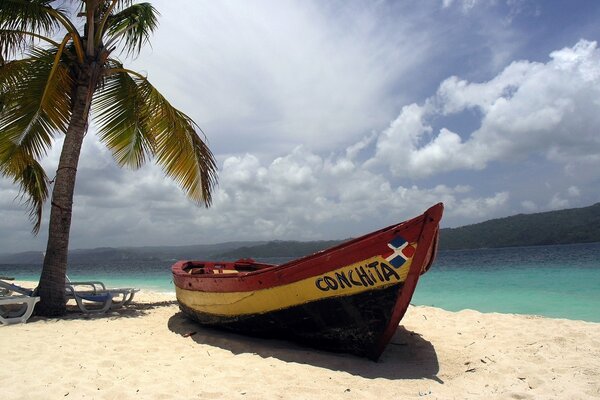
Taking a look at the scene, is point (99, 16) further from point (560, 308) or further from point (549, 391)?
point (560, 308)

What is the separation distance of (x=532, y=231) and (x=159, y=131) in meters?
78.7

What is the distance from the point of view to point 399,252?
412 centimetres

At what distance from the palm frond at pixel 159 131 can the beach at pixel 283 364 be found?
3.31 metres

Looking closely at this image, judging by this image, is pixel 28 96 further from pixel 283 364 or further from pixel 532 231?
pixel 532 231

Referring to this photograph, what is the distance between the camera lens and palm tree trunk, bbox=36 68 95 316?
23.3ft

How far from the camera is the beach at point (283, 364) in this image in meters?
3.56

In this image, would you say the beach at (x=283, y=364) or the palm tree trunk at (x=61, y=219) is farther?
the palm tree trunk at (x=61, y=219)

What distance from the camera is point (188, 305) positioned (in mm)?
6387

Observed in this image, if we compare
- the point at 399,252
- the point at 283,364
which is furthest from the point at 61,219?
the point at 399,252

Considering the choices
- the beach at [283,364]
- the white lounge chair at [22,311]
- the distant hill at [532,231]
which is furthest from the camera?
the distant hill at [532,231]

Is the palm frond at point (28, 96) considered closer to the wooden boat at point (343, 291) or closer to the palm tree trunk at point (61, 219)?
the palm tree trunk at point (61, 219)

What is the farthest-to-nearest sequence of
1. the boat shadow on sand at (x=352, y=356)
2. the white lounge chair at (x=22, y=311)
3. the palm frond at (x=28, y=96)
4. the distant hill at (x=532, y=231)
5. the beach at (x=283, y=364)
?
the distant hill at (x=532, y=231) → the palm frond at (x=28, y=96) → the white lounge chair at (x=22, y=311) → the boat shadow on sand at (x=352, y=356) → the beach at (x=283, y=364)

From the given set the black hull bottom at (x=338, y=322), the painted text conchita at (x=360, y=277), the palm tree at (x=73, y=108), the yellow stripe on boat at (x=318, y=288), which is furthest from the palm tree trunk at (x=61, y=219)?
the painted text conchita at (x=360, y=277)

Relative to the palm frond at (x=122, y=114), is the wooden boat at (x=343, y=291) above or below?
below
